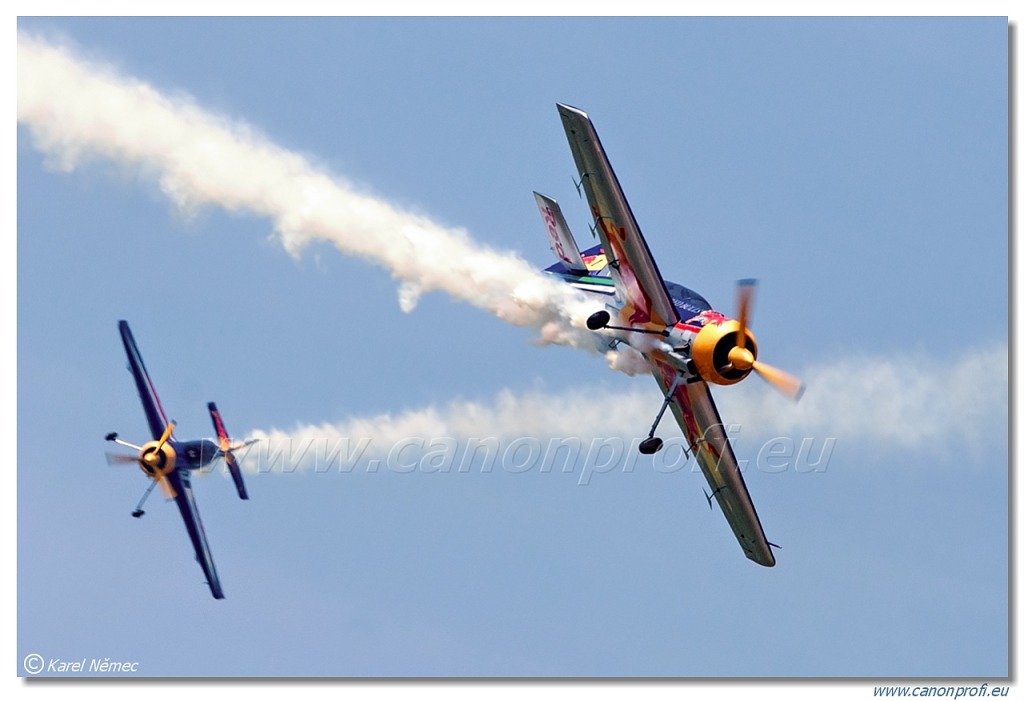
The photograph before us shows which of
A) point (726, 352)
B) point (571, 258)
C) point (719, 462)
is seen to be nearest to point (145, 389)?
point (571, 258)

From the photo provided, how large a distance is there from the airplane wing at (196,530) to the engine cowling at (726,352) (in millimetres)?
17698

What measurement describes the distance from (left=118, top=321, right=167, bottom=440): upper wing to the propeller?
59.6ft

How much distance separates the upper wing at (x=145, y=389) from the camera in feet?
147

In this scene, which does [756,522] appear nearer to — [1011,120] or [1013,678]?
[1013,678]

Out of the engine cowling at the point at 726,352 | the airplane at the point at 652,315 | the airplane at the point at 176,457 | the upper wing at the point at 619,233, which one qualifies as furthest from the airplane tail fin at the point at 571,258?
the airplane at the point at 176,457

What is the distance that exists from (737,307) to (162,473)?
18.2 metres

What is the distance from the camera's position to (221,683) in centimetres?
3284

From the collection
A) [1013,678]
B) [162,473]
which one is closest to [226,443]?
[162,473]

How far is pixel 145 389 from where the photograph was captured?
45.4m

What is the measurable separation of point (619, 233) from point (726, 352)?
3.71 m

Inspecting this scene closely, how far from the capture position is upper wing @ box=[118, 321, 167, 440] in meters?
44.9

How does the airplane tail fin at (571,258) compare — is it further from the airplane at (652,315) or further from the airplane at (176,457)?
the airplane at (176,457)

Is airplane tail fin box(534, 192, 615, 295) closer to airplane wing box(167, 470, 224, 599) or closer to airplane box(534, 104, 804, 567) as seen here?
airplane box(534, 104, 804, 567)

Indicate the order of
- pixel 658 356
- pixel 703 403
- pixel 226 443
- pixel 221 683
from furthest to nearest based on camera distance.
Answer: pixel 226 443 < pixel 703 403 < pixel 658 356 < pixel 221 683
